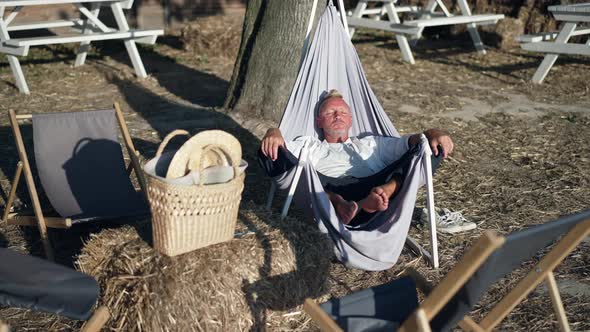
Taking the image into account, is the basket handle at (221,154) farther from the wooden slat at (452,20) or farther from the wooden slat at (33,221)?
the wooden slat at (452,20)

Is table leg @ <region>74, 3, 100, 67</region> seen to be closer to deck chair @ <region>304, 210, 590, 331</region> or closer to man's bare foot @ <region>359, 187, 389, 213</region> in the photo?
man's bare foot @ <region>359, 187, 389, 213</region>

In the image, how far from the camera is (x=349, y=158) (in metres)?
4.57

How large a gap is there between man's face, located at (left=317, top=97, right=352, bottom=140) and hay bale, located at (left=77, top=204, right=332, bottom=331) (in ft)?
3.69

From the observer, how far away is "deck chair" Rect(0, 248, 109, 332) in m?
2.63

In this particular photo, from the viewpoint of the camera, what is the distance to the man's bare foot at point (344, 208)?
12.9 ft

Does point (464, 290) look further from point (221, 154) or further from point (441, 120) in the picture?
point (441, 120)

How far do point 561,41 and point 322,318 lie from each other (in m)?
6.68

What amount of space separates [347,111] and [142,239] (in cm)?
178

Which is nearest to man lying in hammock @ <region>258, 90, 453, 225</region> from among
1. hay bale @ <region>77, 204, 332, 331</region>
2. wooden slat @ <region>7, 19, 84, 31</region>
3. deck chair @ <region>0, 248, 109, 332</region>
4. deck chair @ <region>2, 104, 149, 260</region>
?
hay bale @ <region>77, 204, 332, 331</region>

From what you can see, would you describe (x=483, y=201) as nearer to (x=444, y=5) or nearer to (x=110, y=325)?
(x=110, y=325)

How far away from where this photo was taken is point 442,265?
420 cm

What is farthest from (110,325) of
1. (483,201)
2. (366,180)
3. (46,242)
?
(483,201)

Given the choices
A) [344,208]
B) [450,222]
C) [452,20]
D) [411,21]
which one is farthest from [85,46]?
[344,208]

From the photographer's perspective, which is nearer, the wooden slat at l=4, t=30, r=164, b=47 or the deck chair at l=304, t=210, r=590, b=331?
the deck chair at l=304, t=210, r=590, b=331
